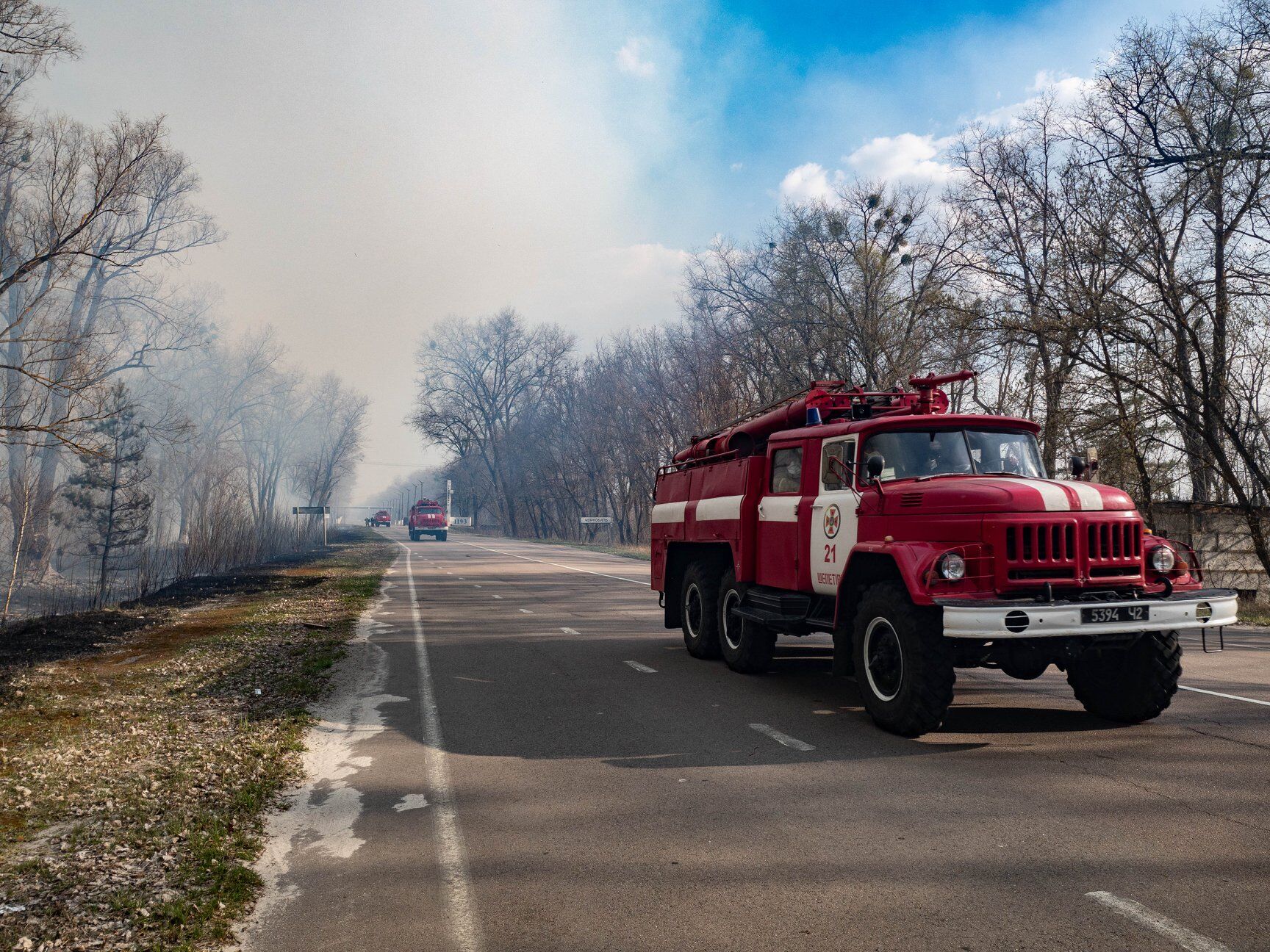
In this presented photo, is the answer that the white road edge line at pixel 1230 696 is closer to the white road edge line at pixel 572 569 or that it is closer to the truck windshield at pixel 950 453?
the truck windshield at pixel 950 453

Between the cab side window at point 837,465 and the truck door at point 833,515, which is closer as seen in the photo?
the truck door at point 833,515

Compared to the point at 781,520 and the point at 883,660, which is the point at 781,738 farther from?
the point at 781,520

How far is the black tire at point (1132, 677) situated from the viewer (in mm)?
7434

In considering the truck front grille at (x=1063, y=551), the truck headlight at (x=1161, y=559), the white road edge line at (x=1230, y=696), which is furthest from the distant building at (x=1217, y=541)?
the truck front grille at (x=1063, y=551)

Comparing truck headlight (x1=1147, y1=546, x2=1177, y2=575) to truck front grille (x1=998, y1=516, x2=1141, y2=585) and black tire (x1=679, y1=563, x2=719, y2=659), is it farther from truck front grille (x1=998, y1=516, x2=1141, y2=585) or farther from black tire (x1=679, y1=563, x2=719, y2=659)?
black tire (x1=679, y1=563, x2=719, y2=659)

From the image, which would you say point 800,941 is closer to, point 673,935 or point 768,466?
point 673,935

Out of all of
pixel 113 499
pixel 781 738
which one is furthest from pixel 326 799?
pixel 113 499

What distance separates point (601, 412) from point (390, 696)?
54819 mm

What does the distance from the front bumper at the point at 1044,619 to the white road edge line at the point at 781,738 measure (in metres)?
1.37

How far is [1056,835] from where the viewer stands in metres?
5.00

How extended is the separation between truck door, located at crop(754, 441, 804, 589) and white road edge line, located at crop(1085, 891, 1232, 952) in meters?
5.18

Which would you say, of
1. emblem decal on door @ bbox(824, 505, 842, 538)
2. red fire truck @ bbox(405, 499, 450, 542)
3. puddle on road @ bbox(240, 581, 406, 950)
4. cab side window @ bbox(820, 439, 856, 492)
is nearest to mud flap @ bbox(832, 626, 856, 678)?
emblem decal on door @ bbox(824, 505, 842, 538)

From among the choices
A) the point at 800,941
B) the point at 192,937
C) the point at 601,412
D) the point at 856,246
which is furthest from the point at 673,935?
the point at 601,412

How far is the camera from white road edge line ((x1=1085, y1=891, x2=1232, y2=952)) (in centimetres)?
365
